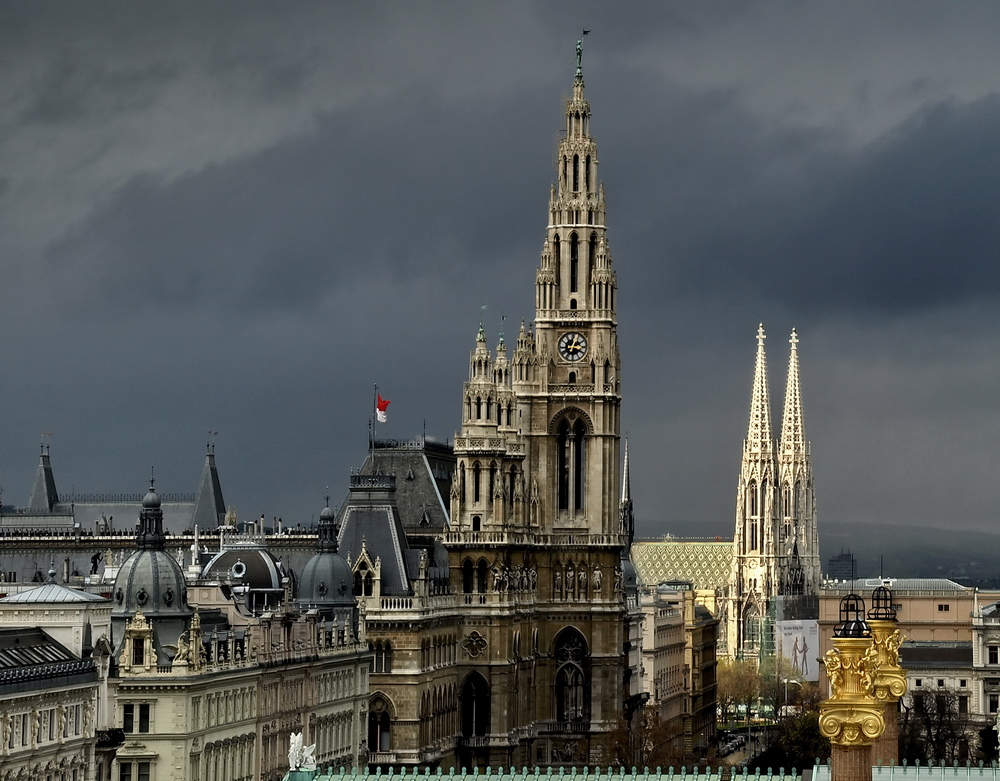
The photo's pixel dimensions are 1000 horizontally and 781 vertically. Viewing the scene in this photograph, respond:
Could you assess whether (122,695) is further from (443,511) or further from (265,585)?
(443,511)

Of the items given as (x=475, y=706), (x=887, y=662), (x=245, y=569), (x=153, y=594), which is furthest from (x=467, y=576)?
(x=887, y=662)

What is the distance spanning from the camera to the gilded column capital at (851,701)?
7206 cm

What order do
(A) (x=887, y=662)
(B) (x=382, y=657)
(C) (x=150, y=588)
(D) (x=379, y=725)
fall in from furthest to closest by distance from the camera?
1. (D) (x=379, y=725)
2. (B) (x=382, y=657)
3. (C) (x=150, y=588)
4. (A) (x=887, y=662)

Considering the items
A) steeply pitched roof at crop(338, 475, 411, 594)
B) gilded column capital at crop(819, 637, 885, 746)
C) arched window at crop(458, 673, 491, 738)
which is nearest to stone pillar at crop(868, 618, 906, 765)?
gilded column capital at crop(819, 637, 885, 746)

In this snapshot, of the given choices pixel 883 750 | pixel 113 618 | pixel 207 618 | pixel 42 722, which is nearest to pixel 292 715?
pixel 207 618

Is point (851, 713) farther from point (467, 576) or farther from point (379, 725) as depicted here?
point (467, 576)

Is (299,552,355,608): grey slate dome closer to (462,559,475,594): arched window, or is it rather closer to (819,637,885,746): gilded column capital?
(462,559,475,594): arched window

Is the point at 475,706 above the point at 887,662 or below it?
below

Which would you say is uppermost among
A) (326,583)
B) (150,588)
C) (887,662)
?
(326,583)

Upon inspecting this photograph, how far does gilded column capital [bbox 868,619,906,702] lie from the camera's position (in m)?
76.5

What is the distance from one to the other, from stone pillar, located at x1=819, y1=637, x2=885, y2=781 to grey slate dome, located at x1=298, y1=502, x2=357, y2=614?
9686 centimetres

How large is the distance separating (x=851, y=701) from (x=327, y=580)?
9866 cm

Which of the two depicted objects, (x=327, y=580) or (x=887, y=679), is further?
(x=327, y=580)

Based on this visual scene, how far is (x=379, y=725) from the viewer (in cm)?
17625
